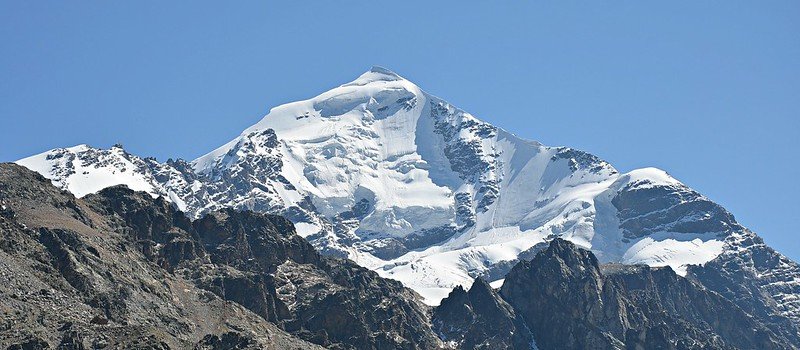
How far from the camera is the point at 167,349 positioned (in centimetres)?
19938

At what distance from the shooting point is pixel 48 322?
200 m

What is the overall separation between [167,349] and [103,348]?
10.0 meters

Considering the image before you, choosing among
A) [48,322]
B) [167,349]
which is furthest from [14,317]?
[167,349]

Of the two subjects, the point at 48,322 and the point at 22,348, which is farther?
the point at 48,322

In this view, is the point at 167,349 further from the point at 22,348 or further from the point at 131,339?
the point at 22,348

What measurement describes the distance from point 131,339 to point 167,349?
232 inches

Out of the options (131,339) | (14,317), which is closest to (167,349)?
(131,339)

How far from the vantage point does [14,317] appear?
639 feet

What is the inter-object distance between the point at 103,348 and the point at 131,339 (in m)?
4.36

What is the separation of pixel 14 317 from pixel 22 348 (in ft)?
32.3

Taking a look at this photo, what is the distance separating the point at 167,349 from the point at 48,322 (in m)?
14.6

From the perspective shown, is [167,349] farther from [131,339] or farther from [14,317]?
[14,317]

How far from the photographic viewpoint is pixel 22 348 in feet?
610

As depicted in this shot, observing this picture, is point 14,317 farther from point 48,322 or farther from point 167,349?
point 167,349
